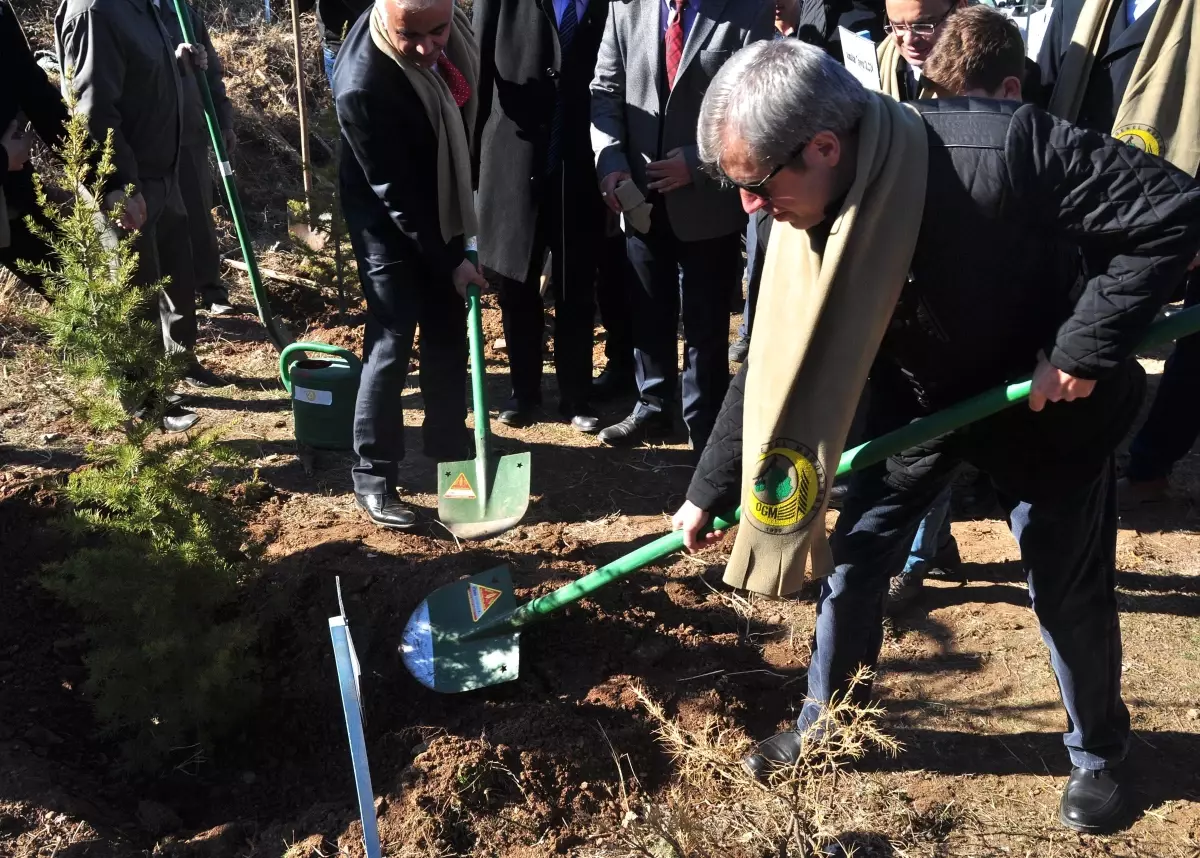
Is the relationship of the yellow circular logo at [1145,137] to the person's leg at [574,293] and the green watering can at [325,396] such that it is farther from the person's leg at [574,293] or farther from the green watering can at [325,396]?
the green watering can at [325,396]

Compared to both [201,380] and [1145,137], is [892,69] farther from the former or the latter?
[201,380]

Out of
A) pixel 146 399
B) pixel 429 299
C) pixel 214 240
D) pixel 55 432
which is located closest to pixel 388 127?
pixel 429 299

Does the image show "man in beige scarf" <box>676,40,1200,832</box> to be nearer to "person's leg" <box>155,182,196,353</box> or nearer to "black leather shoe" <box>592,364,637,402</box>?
"black leather shoe" <box>592,364,637,402</box>

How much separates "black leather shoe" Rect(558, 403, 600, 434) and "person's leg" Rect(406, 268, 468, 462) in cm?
61

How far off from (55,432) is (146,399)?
241 centimetres

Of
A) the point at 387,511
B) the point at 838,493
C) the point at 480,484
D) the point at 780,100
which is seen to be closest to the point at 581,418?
the point at 480,484

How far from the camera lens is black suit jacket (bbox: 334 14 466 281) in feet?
12.6

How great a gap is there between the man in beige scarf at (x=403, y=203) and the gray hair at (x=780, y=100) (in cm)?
195

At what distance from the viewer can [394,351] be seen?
4238mm

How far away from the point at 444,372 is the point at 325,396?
55cm

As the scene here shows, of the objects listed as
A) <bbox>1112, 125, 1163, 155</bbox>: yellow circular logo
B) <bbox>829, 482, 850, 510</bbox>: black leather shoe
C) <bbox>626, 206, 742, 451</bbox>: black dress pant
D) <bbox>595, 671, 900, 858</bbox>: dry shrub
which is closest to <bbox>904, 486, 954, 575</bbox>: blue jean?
<bbox>829, 482, 850, 510</bbox>: black leather shoe

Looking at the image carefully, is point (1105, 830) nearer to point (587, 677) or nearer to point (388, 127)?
point (587, 677)

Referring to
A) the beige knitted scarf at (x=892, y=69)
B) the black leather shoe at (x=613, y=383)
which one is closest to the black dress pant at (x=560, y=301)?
the black leather shoe at (x=613, y=383)

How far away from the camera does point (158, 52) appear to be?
17.0 ft
